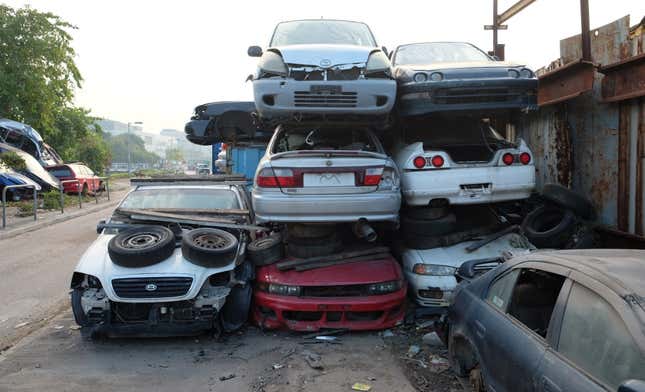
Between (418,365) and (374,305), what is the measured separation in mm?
804

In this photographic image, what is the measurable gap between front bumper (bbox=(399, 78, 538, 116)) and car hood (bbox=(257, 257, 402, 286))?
79.3 inches

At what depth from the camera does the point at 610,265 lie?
2.66m

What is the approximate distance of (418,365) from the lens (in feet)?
15.3

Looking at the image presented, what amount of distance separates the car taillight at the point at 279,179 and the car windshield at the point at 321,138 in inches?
50.0

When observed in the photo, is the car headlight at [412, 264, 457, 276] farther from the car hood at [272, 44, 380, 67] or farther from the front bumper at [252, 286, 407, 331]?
the car hood at [272, 44, 380, 67]

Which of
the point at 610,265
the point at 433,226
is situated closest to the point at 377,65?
the point at 433,226

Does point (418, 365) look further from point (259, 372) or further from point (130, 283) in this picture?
point (130, 283)

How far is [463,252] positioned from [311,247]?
68.3 inches

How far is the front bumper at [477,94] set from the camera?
6145 millimetres

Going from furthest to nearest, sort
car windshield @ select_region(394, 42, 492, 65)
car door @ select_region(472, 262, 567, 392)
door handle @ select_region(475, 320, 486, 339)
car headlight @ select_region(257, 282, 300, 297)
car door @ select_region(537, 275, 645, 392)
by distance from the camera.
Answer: car windshield @ select_region(394, 42, 492, 65) < car headlight @ select_region(257, 282, 300, 297) < door handle @ select_region(475, 320, 486, 339) < car door @ select_region(472, 262, 567, 392) < car door @ select_region(537, 275, 645, 392)

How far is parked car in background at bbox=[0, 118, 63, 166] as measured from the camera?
22.1 meters

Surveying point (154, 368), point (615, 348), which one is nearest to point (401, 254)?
point (154, 368)

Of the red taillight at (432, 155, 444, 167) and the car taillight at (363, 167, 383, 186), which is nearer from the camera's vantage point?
the car taillight at (363, 167, 383, 186)

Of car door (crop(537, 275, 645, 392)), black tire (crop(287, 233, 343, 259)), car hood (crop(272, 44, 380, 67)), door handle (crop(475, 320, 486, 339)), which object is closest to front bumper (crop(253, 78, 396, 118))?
car hood (crop(272, 44, 380, 67))
